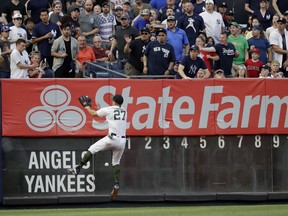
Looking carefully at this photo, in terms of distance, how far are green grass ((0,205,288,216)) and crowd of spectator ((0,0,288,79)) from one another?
3040 mm

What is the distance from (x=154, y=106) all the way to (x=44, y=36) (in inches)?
153

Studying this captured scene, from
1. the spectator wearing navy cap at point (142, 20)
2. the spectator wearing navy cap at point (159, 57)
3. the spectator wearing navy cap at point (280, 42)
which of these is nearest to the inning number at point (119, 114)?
the spectator wearing navy cap at point (159, 57)

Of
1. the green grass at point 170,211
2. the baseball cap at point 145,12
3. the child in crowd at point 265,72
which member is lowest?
the green grass at point 170,211

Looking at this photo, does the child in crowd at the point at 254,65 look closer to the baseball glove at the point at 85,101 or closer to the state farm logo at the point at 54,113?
the state farm logo at the point at 54,113

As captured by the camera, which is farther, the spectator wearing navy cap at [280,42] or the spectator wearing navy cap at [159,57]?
the spectator wearing navy cap at [280,42]

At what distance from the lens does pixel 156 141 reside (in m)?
20.3

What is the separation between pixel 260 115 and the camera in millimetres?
20797

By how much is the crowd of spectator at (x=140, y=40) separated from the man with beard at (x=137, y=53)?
0.02 meters

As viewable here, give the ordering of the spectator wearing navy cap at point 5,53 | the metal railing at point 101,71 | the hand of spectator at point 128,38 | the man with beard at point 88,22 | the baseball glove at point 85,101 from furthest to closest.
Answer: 1. the man with beard at point 88,22
2. the hand of spectator at point 128,38
3. the metal railing at point 101,71
4. the spectator wearing navy cap at point 5,53
5. the baseball glove at point 85,101

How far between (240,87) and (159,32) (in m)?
2.41

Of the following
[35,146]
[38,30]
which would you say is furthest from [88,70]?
[35,146]

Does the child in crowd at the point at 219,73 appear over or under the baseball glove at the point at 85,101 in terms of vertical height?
over

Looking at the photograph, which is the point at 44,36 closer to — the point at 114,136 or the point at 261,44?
the point at 114,136

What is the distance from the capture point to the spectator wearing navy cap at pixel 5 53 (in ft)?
70.7
